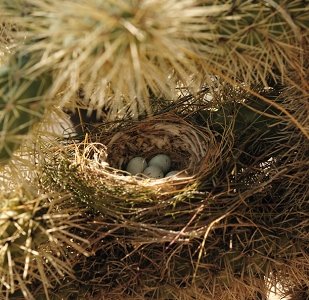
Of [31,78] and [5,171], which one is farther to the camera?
[5,171]

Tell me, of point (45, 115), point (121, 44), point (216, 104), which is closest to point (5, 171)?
point (45, 115)

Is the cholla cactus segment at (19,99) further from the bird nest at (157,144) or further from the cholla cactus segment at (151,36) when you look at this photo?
the bird nest at (157,144)

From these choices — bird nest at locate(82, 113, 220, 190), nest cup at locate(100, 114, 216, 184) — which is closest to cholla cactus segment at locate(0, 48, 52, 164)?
bird nest at locate(82, 113, 220, 190)

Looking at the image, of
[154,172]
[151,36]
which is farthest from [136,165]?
[151,36]

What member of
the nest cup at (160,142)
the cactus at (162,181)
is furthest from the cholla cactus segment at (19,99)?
the nest cup at (160,142)

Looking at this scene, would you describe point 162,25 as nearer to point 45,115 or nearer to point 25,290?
point 45,115

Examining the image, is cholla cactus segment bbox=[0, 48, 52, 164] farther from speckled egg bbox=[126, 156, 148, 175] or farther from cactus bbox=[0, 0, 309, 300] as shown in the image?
speckled egg bbox=[126, 156, 148, 175]

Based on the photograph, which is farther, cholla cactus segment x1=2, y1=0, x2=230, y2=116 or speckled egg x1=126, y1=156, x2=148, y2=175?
speckled egg x1=126, y1=156, x2=148, y2=175

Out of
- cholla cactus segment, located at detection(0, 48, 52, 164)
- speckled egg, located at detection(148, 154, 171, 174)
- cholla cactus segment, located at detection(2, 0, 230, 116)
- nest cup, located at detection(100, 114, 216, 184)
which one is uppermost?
cholla cactus segment, located at detection(2, 0, 230, 116)
